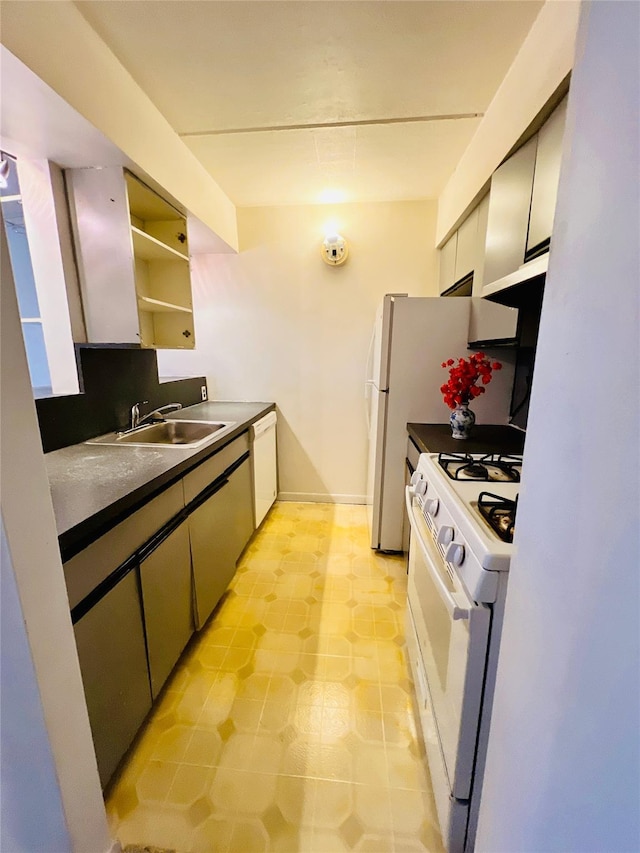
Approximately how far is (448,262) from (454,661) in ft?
8.04

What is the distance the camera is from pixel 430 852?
986mm

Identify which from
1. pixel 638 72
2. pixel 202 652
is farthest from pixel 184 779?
pixel 638 72

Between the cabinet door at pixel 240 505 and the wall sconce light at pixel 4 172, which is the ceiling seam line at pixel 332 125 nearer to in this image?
the wall sconce light at pixel 4 172

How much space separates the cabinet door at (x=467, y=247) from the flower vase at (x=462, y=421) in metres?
0.80

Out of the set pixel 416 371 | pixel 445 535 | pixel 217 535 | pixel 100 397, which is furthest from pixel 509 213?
pixel 100 397

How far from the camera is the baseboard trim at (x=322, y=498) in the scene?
10.6 feet

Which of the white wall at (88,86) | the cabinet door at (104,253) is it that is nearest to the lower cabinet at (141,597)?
the cabinet door at (104,253)

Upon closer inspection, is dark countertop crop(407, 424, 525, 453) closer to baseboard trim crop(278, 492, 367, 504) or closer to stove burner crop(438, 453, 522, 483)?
stove burner crop(438, 453, 522, 483)

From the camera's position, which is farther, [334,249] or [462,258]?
[334,249]

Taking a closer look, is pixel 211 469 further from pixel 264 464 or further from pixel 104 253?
pixel 104 253

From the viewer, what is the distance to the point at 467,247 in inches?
80.5

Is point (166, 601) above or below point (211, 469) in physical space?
below

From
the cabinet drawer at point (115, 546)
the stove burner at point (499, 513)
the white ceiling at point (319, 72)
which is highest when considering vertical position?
the white ceiling at point (319, 72)

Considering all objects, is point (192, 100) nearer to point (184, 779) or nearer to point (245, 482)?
point (245, 482)
